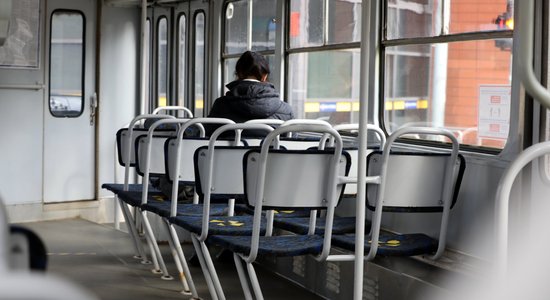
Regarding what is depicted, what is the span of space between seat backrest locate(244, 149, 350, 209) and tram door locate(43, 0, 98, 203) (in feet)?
14.1

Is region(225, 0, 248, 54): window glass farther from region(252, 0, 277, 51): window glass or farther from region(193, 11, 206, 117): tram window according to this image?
region(193, 11, 206, 117): tram window

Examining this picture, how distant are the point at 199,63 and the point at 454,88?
12.1 feet

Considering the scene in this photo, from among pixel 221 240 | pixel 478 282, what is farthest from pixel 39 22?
pixel 478 282

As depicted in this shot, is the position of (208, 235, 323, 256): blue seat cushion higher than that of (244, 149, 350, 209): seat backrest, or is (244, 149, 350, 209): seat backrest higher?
(244, 149, 350, 209): seat backrest

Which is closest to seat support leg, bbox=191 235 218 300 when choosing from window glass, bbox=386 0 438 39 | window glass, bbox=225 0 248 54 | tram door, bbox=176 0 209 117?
window glass, bbox=386 0 438 39

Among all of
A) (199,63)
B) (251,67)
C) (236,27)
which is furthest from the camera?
Answer: (199,63)

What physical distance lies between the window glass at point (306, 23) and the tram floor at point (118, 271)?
1466 mm

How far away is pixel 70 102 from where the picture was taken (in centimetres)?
796


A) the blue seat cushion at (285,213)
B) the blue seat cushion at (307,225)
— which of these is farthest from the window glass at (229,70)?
the blue seat cushion at (307,225)

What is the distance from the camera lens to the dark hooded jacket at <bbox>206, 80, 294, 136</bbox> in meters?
5.30

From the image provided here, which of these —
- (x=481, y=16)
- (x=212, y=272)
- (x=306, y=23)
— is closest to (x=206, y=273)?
(x=212, y=272)

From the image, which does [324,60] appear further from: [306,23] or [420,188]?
[420,188]

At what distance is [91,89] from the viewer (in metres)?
8.05

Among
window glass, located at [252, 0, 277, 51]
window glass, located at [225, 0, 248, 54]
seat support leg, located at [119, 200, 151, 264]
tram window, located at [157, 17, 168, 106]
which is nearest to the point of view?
seat support leg, located at [119, 200, 151, 264]
